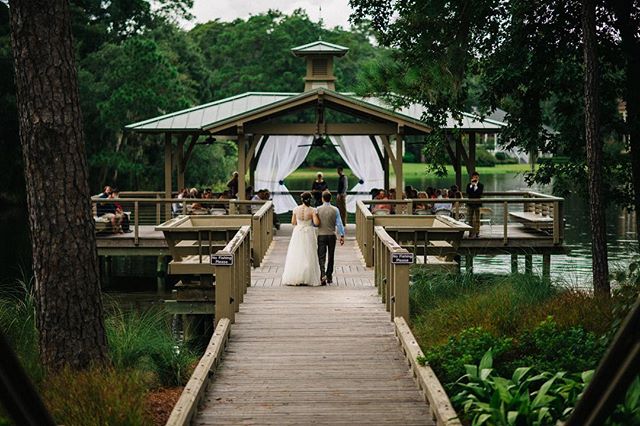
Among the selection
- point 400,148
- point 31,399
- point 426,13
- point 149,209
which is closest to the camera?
point 31,399

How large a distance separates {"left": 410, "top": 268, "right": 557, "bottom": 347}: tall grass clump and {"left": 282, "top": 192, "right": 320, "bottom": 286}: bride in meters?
1.95

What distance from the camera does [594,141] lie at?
13695mm

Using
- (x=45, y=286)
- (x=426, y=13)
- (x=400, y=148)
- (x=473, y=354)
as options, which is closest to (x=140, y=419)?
(x=45, y=286)

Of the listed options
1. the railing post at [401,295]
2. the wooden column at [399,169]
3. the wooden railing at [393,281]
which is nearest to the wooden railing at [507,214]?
the wooden column at [399,169]

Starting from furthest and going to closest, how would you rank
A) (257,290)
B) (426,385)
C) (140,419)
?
(257,290) < (426,385) < (140,419)

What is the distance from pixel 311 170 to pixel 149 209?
41247mm

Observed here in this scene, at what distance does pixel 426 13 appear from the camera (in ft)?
54.5

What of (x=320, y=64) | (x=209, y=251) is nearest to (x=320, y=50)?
(x=320, y=64)

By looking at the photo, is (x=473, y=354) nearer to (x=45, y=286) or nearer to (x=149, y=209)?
(x=45, y=286)

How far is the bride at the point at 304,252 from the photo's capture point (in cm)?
1602

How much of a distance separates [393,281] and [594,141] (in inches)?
148

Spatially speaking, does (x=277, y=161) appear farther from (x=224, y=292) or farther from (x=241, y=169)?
(x=224, y=292)

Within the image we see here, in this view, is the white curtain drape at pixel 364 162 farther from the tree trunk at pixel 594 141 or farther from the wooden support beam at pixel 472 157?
the tree trunk at pixel 594 141

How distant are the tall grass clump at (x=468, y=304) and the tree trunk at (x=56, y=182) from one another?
379 centimetres
